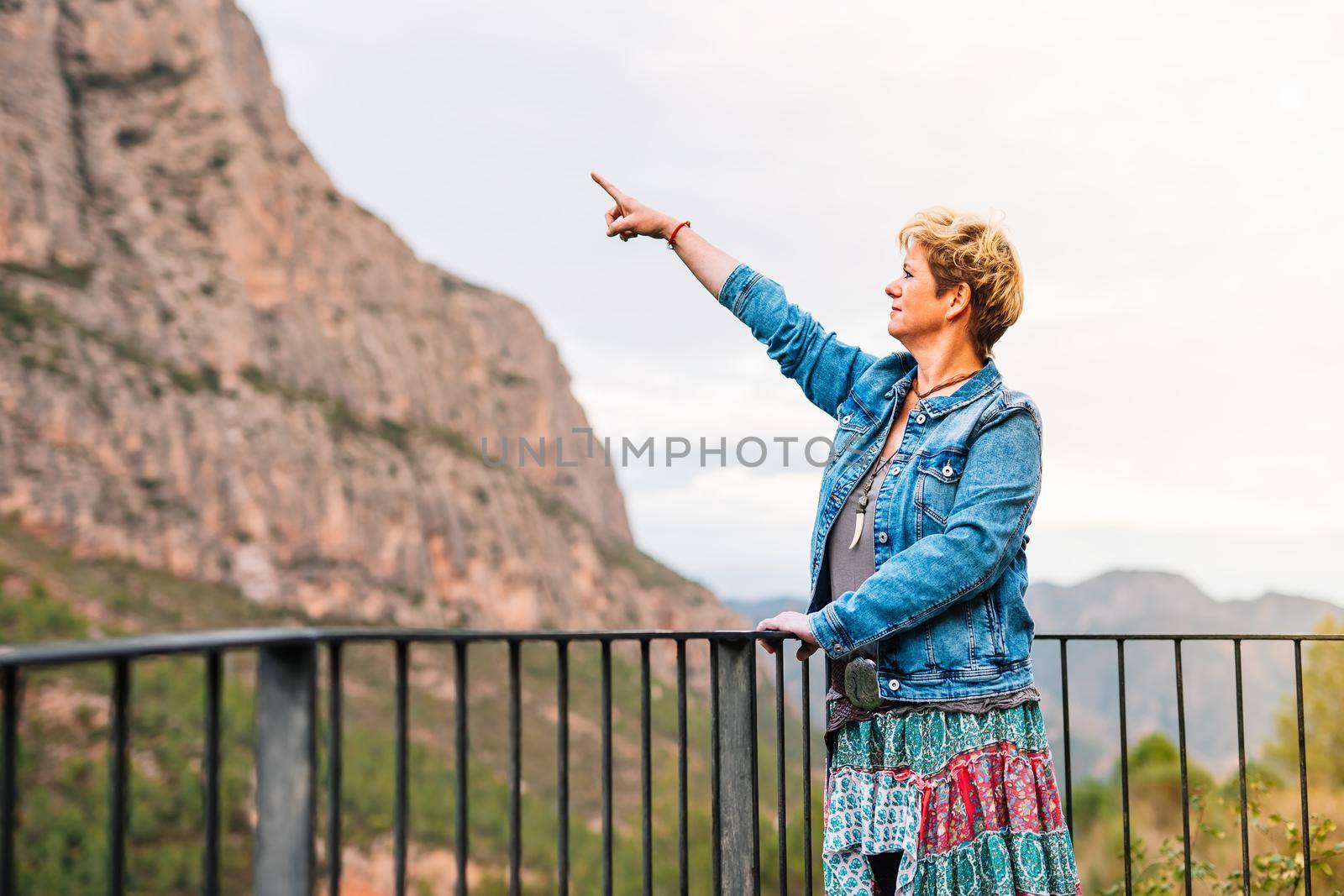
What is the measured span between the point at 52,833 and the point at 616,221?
31.5 metres

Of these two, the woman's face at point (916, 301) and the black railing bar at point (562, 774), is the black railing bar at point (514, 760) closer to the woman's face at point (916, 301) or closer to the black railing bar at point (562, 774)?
the black railing bar at point (562, 774)

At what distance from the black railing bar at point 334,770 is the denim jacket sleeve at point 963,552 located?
888mm

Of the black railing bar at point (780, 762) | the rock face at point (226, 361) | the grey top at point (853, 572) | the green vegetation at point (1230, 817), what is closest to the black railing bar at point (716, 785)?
the black railing bar at point (780, 762)

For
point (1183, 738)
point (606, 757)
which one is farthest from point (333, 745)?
point (1183, 738)

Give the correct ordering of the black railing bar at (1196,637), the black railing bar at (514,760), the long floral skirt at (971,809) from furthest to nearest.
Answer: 1. the black railing bar at (1196,637)
2. the long floral skirt at (971,809)
3. the black railing bar at (514,760)

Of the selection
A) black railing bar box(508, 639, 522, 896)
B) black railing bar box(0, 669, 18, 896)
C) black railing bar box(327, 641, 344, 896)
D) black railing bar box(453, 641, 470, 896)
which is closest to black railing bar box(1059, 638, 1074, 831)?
black railing bar box(508, 639, 522, 896)

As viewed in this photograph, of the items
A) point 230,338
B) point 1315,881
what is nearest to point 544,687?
point 230,338

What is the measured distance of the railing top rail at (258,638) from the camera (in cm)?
116

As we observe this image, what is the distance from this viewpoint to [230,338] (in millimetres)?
49938

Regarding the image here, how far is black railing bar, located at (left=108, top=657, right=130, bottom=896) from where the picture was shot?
1.29 meters

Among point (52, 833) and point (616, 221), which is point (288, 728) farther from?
point (52, 833)

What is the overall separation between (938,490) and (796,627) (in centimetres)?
38

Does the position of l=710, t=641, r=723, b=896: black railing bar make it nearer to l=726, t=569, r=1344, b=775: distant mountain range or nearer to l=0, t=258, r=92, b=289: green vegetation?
l=0, t=258, r=92, b=289: green vegetation

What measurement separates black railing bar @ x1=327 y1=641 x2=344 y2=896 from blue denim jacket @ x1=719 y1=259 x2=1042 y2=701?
0.89 meters
